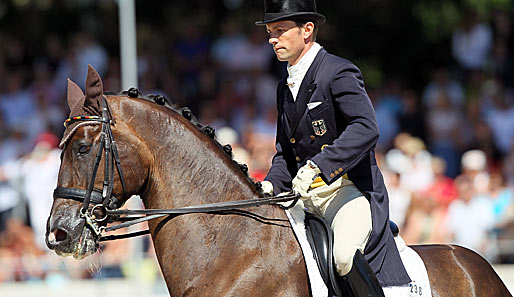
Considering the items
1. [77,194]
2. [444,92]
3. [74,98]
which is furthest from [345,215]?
[444,92]

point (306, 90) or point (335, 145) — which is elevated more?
point (306, 90)

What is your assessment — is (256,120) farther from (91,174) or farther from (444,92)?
(91,174)

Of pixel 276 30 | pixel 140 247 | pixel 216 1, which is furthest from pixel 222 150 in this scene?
pixel 216 1

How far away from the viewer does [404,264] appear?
15.0 feet

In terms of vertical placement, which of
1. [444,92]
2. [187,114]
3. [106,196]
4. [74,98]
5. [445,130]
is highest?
[74,98]

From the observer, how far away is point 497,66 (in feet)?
43.0

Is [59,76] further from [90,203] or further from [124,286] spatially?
[90,203]

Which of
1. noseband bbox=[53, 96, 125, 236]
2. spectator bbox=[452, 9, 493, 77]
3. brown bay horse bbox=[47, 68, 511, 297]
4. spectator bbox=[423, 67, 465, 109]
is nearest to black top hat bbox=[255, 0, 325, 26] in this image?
brown bay horse bbox=[47, 68, 511, 297]

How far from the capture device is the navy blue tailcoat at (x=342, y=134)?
13.6 feet

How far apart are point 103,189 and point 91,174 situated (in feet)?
0.33

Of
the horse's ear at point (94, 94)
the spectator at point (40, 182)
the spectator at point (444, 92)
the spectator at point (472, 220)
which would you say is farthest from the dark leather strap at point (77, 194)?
the spectator at point (444, 92)

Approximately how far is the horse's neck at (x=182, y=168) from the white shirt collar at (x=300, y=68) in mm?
587

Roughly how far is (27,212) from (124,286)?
2504mm

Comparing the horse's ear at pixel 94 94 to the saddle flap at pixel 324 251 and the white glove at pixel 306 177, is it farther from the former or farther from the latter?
the saddle flap at pixel 324 251
